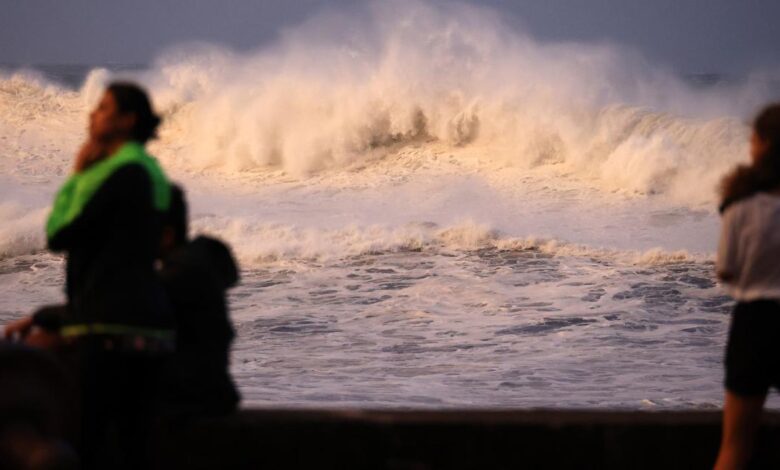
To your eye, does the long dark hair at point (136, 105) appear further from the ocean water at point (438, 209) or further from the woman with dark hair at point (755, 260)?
the ocean water at point (438, 209)

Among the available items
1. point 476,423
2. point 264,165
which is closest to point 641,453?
point 476,423

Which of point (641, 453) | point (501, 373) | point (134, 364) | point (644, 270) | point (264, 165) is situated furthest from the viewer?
point (264, 165)

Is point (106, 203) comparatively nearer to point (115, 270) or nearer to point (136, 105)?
point (115, 270)

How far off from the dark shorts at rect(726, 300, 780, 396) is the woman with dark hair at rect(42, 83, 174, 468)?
1435mm

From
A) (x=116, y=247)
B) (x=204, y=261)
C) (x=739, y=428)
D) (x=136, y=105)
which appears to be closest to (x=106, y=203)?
(x=116, y=247)

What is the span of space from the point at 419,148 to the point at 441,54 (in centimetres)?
232

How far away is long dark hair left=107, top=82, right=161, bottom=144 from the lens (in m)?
2.88

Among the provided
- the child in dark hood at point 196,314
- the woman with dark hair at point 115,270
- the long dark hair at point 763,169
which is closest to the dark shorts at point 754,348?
the long dark hair at point 763,169

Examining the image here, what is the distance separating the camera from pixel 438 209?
1838 cm

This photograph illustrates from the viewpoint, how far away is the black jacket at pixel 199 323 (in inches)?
127

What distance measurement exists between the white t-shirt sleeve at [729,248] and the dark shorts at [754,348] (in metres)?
0.08

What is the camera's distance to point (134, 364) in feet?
9.21

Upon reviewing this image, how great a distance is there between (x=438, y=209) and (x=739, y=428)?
49.8 feet

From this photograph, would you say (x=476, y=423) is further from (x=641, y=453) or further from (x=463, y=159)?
(x=463, y=159)
